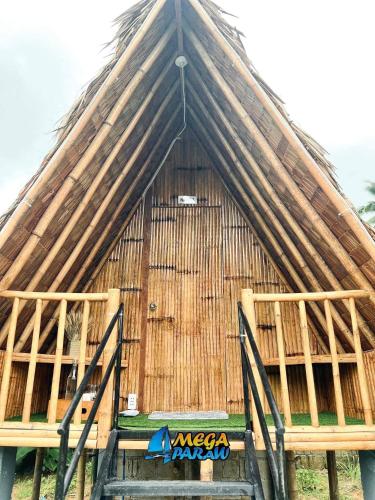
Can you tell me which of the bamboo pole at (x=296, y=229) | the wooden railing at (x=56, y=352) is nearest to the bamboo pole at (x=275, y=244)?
the bamboo pole at (x=296, y=229)

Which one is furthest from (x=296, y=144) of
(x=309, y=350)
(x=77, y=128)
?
(x=77, y=128)

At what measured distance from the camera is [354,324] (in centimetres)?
258

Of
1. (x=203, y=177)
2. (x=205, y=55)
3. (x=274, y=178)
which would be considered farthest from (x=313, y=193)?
(x=203, y=177)

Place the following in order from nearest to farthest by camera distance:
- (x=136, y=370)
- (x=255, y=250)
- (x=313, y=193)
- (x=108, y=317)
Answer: (x=108, y=317) < (x=313, y=193) < (x=136, y=370) < (x=255, y=250)

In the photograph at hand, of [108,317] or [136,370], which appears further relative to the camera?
[136,370]

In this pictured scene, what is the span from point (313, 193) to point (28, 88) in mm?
87782

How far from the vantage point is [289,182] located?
2.87 metres

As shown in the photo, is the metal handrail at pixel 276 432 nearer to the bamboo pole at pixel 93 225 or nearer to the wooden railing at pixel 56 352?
the wooden railing at pixel 56 352

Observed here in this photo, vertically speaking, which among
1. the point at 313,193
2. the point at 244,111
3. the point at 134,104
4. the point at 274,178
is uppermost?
the point at 134,104

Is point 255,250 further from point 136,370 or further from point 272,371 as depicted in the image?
point 136,370

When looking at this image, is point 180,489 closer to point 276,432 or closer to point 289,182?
point 276,432

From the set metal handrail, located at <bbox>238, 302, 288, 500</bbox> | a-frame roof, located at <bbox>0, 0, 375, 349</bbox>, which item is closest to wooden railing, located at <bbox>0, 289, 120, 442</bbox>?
a-frame roof, located at <bbox>0, 0, 375, 349</bbox>

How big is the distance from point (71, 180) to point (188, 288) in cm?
188

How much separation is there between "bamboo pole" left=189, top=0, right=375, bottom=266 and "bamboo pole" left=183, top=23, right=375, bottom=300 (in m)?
0.24
